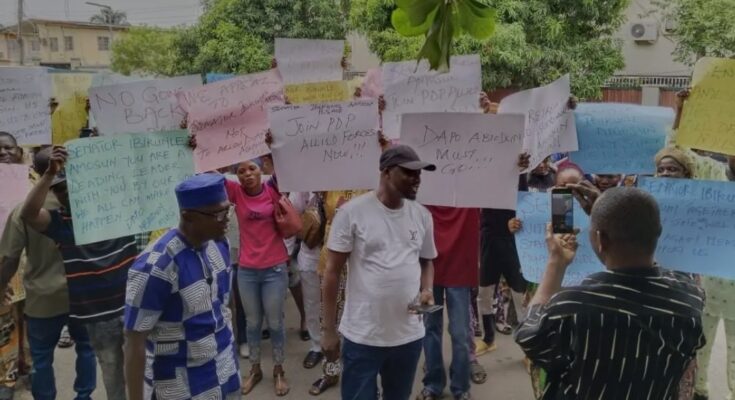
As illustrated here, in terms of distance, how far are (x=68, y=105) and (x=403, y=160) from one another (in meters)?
3.07

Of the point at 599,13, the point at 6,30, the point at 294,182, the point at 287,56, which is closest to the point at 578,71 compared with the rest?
the point at 599,13

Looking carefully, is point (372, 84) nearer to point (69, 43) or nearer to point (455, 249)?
point (455, 249)

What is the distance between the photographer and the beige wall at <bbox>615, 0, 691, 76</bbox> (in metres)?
23.7

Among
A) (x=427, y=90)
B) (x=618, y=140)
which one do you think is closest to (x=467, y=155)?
(x=427, y=90)

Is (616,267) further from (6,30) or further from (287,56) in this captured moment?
(6,30)

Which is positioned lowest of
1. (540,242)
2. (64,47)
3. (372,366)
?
(372,366)

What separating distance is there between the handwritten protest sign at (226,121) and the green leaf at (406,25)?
2.34 meters

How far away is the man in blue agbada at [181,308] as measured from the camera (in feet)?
7.83

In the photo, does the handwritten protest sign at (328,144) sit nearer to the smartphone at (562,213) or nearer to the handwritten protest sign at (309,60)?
the handwritten protest sign at (309,60)

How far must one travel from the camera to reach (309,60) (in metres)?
4.64

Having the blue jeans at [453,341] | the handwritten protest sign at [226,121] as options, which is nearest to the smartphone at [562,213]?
the blue jeans at [453,341]

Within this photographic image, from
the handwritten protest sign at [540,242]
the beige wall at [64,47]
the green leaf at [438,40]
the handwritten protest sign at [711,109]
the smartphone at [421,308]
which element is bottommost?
the smartphone at [421,308]

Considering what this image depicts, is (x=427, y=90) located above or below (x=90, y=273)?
above

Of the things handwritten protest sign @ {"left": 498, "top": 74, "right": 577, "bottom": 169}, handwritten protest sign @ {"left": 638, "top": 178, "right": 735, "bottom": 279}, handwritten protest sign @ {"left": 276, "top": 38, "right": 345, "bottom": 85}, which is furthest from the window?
handwritten protest sign @ {"left": 638, "top": 178, "right": 735, "bottom": 279}
